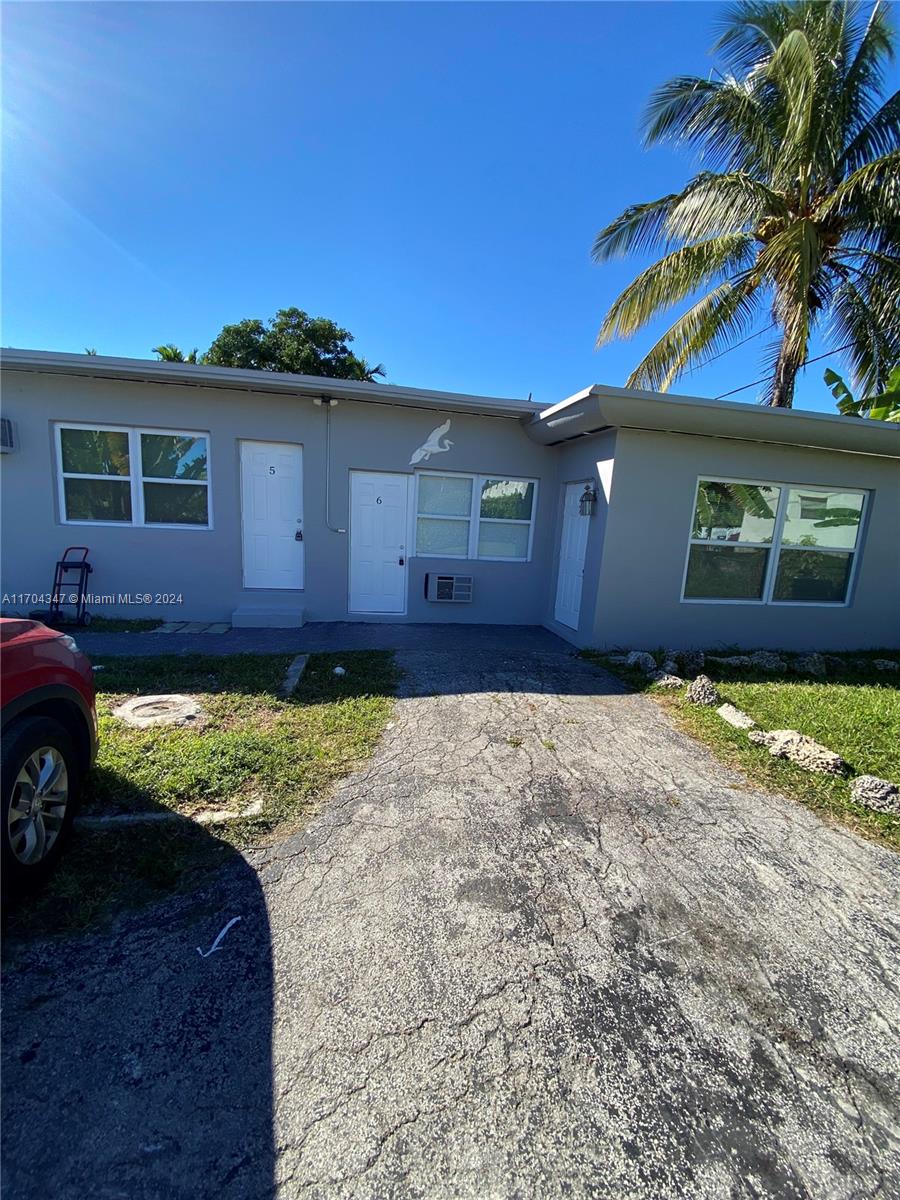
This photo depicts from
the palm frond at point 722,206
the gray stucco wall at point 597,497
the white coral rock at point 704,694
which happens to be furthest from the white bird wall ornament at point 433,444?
the palm frond at point 722,206

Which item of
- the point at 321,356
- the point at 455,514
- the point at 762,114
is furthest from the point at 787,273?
the point at 321,356

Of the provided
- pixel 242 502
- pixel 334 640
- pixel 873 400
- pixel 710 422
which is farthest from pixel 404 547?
pixel 873 400

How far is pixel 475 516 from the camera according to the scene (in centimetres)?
777

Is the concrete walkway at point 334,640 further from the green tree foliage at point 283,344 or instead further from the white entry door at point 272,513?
the green tree foliage at point 283,344

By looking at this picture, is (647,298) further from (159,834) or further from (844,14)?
(159,834)

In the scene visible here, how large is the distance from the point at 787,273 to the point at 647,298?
192cm

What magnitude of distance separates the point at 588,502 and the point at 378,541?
3039 mm

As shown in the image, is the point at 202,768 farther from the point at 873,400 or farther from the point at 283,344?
the point at 283,344

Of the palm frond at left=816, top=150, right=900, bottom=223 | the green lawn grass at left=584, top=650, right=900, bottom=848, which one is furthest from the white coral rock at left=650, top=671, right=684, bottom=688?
the palm frond at left=816, top=150, right=900, bottom=223

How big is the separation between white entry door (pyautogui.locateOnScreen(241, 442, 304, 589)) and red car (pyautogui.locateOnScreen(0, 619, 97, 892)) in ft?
15.5

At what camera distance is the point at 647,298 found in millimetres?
8258

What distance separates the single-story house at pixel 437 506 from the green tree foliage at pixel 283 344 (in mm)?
14539

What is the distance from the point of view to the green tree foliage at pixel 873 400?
26.6 ft

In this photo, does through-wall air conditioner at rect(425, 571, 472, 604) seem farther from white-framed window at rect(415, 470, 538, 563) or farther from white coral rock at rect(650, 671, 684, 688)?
white coral rock at rect(650, 671, 684, 688)
